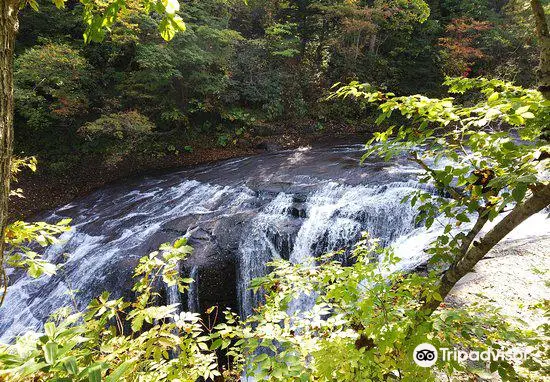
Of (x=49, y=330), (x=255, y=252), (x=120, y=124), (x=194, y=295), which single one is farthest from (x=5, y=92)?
(x=120, y=124)

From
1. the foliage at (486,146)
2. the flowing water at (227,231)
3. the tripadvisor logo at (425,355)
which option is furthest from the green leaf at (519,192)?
the flowing water at (227,231)

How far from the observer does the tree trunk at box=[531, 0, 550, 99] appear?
1.70 m

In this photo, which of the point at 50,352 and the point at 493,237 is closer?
the point at 50,352

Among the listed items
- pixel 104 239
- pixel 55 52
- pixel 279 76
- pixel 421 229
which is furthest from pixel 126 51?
pixel 421 229

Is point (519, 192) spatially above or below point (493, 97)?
below

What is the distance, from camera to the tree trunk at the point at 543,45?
5.59ft

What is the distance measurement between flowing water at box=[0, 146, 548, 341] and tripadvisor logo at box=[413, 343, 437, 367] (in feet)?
13.0

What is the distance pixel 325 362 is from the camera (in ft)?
5.86

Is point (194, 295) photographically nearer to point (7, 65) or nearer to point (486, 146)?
point (7, 65)

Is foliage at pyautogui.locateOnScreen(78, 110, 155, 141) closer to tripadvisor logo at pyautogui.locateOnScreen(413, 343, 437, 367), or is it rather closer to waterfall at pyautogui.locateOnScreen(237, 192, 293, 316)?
waterfall at pyautogui.locateOnScreen(237, 192, 293, 316)

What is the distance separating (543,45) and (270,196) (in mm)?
6838

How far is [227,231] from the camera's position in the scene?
704 cm

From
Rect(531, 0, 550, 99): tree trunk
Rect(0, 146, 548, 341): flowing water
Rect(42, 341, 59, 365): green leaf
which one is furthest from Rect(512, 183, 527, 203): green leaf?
Rect(0, 146, 548, 341): flowing water

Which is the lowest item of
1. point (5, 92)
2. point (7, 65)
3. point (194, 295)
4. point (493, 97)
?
point (194, 295)
